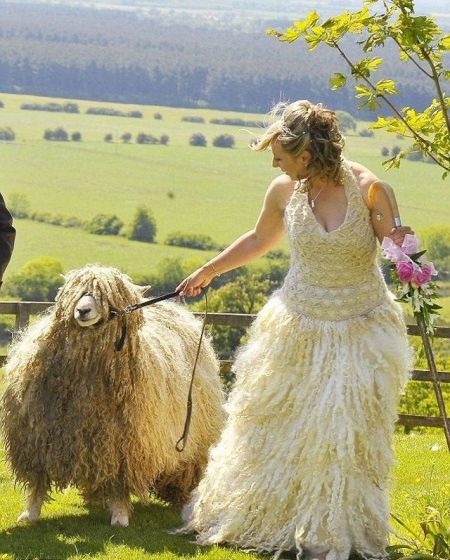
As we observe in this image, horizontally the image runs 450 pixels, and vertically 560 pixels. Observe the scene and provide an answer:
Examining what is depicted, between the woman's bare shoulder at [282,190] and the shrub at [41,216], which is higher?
the shrub at [41,216]

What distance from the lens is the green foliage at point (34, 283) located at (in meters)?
62.3

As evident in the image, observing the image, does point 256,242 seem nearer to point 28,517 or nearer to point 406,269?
point 406,269

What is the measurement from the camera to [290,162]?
504 centimetres

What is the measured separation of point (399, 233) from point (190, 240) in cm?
8226

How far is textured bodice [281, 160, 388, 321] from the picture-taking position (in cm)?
507

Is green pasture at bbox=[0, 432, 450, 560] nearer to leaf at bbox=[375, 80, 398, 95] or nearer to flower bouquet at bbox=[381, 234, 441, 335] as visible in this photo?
flower bouquet at bbox=[381, 234, 441, 335]

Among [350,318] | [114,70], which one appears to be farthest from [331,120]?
[114,70]

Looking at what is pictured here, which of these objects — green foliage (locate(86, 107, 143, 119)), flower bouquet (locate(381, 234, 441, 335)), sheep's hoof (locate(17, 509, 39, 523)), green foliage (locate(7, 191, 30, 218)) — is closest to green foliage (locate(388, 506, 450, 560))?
flower bouquet (locate(381, 234, 441, 335))

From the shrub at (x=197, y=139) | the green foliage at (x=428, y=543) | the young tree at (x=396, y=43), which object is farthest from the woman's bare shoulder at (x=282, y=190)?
the shrub at (x=197, y=139)

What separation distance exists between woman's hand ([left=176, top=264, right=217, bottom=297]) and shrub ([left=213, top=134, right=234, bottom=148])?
105015 mm

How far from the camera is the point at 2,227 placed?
4.91 metres

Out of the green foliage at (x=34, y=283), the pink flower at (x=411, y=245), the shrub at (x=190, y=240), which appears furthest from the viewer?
the shrub at (x=190, y=240)

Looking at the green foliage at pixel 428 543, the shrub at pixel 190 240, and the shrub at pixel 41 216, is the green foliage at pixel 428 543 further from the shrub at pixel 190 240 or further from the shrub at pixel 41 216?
the shrub at pixel 41 216

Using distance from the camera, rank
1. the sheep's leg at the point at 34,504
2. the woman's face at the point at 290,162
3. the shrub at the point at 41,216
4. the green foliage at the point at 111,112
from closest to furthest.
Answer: the woman's face at the point at 290,162 < the sheep's leg at the point at 34,504 < the shrub at the point at 41,216 < the green foliage at the point at 111,112
